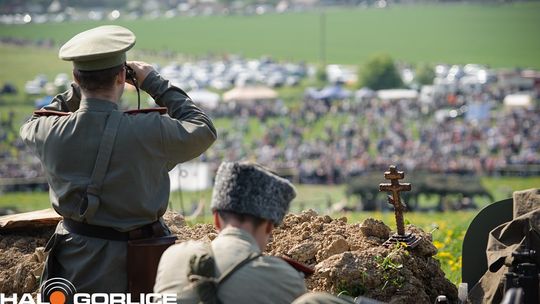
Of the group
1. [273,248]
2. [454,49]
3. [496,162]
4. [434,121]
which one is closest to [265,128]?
[434,121]

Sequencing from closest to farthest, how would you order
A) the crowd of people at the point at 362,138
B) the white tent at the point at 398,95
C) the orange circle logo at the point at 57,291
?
the orange circle logo at the point at 57,291, the crowd of people at the point at 362,138, the white tent at the point at 398,95

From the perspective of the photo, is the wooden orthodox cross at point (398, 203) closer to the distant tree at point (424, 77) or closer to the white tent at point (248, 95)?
the white tent at point (248, 95)

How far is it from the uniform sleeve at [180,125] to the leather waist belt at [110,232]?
0.29 meters

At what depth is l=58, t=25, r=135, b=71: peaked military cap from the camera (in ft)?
15.5

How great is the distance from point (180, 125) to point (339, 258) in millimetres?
1217

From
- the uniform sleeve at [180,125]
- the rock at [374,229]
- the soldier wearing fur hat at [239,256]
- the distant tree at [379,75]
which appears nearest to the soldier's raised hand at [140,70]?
the uniform sleeve at [180,125]

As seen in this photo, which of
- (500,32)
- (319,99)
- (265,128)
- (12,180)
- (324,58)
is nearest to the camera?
(12,180)

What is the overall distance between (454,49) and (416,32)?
47.1ft

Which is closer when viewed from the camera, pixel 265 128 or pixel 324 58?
pixel 265 128

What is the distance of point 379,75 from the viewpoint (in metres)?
82.8

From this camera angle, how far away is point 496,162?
4312 centimetres

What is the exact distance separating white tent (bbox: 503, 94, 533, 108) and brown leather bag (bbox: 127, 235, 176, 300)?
59.5m

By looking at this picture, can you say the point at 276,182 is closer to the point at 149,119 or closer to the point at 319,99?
the point at 149,119

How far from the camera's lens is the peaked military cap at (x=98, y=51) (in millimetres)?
4727
